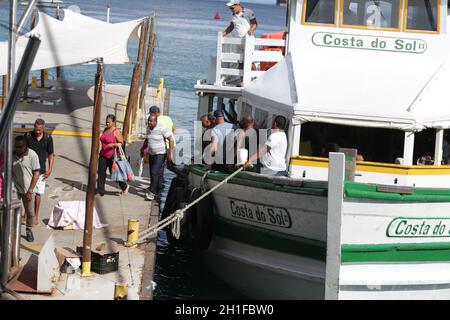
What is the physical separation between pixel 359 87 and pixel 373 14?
64.3 inches

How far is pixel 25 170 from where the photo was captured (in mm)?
13797

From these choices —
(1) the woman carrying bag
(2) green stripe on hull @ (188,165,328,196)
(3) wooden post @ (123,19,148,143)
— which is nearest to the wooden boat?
(2) green stripe on hull @ (188,165,328,196)

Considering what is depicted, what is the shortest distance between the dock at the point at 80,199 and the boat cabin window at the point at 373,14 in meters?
4.36

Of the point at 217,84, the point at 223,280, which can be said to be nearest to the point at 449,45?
the point at 217,84

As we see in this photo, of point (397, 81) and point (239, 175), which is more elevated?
point (397, 81)

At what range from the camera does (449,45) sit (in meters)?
14.9

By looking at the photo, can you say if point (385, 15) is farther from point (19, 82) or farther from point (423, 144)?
point (19, 82)

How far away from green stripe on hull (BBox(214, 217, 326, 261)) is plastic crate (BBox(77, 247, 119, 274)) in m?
2.04

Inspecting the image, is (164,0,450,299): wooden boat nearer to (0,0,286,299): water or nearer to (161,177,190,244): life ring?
(161,177,190,244): life ring

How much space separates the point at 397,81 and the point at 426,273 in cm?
287

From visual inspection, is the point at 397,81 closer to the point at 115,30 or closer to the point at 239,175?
the point at 239,175

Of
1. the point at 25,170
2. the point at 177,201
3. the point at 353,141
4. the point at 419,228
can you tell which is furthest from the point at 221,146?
the point at 419,228

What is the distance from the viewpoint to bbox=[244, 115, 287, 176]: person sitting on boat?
1327 centimetres

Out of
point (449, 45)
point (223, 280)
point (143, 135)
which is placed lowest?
point (223, 280)
